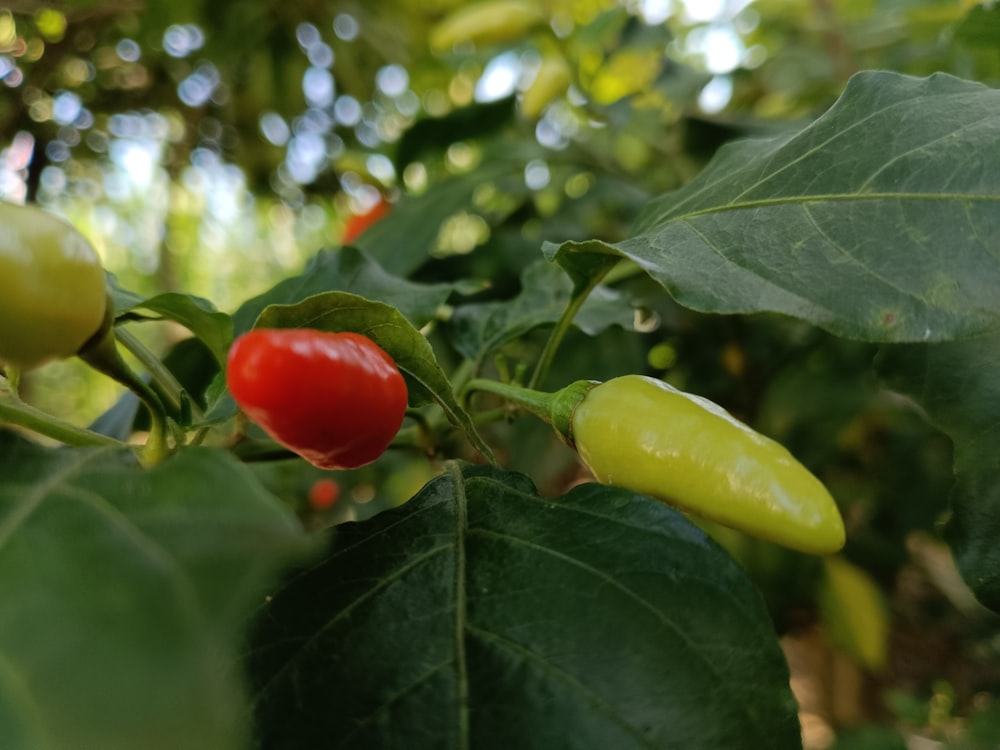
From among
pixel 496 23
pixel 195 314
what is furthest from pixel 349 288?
pixel 496 23

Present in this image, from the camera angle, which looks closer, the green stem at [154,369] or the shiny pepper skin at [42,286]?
the shiny pepper skin at [42,286]

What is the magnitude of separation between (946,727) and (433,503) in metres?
1.21

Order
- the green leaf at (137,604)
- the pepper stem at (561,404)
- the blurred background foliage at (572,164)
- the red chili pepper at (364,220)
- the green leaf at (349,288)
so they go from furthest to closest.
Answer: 1. the red chili pepper at (364,220)
2. the blurred background foliage at (572,164)
3. the green leaf at (349,288)
4. the pepper stem at (561,404)
5. the green leaf at (137,604)

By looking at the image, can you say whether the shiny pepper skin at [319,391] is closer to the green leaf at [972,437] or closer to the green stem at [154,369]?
the green stem at [154,369]

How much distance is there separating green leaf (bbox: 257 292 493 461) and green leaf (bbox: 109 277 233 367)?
0.07 m

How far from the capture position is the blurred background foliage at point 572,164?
0.90m

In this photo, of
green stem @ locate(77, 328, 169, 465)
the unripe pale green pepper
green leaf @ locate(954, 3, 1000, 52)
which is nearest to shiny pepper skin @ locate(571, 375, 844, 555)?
the unripe pale green pepper

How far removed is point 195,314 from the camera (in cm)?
42

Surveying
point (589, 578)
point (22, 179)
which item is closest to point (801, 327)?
point (589, 578)

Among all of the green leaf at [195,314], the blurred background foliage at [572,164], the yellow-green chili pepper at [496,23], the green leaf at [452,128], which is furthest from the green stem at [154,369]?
the yellow-green chili pepper at [496,23]

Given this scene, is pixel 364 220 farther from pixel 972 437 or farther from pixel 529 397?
pixel 972 437

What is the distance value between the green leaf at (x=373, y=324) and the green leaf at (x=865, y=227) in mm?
92

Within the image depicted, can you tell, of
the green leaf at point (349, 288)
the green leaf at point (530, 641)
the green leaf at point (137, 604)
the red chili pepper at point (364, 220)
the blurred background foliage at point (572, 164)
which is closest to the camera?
the green leaf at point (137, 604)

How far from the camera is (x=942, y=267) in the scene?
0.32 m
